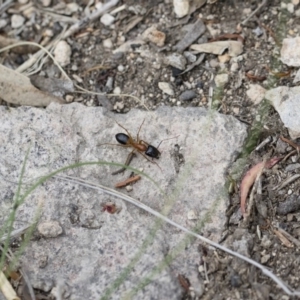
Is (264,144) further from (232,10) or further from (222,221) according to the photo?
(232,10)

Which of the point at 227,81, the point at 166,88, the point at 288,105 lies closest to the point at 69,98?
the point at 166,88

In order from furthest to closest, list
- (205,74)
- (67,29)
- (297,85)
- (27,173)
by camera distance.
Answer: (67,29)
(205,74)
(297,85)
(27,173)

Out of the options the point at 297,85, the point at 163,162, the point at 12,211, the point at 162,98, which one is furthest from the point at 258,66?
the point at 12,211

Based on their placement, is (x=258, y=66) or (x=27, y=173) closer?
(x=27, y=173)

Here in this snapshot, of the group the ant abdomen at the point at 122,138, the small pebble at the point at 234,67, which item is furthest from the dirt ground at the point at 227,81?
the ant abdomen at the point at 122,138

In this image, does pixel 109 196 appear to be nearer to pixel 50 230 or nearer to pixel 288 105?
pixel 50 230

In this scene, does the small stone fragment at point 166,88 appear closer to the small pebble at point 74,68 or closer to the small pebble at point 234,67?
the small pebble at point 234,67

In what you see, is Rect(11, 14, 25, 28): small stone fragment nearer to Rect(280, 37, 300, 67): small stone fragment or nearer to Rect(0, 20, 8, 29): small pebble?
Rect(0, 20, 8, 29): small pebble
